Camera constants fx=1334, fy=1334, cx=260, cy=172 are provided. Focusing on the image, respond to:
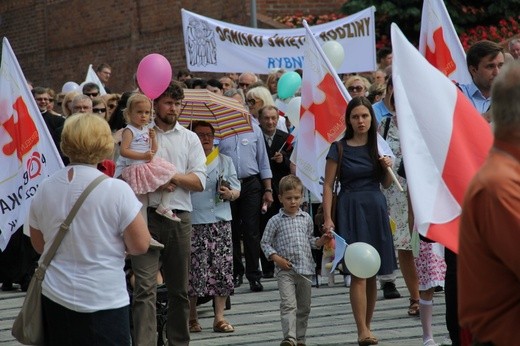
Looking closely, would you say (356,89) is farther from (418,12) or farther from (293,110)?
(418,12)

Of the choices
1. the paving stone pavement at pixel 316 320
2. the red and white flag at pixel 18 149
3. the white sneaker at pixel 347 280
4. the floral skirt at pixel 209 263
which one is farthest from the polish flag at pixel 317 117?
the white sneaker at pixel 347 280

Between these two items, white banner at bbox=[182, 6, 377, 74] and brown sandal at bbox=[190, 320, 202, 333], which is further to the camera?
white banner at bbox=[182, 6, 377, 74]

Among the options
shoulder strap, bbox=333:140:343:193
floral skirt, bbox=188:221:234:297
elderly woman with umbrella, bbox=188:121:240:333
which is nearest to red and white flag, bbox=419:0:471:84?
shoulder strap, bbox=333:140:343:193

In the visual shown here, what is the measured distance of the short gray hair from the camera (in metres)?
4.39

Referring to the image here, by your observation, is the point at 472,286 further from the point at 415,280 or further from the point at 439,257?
the point at 415,280

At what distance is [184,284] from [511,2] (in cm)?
1506

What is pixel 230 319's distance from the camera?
11.8 m

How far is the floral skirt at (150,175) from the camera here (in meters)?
9.26

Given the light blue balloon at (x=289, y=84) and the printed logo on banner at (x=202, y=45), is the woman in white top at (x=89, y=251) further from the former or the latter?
the printed logo on banner at (x=202, y=45)

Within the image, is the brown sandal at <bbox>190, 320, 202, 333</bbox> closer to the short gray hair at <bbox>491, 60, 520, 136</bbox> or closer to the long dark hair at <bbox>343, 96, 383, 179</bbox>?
the long dark hair at <bbox>343, 96, 383, 179</bbox>

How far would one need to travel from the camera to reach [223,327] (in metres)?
11.0

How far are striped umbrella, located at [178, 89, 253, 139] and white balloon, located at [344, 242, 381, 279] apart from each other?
7.49 feet

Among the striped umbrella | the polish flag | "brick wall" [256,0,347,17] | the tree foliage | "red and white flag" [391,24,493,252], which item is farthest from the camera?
"brick wall" [256,0,347,17]

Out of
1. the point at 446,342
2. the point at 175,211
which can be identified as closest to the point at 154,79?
the point at 175,211
